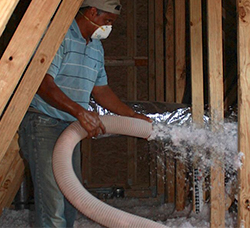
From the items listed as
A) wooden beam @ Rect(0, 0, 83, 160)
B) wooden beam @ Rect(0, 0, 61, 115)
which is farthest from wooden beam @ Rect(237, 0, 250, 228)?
wooden beam @ Rect(0, 0, 61, 115)

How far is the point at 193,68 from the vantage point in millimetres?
2801

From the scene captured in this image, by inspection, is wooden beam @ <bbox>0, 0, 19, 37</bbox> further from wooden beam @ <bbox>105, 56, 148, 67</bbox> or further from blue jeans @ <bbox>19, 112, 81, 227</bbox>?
wooden beam @ <bbox>105, 56, 148, 67</bbox>

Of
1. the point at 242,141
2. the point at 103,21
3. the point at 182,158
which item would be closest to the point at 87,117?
the point at 103,21

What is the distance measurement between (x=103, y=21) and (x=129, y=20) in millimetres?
2663

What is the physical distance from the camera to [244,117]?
7.46 feet

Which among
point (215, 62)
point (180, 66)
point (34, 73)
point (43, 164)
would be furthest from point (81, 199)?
point (180, 66)

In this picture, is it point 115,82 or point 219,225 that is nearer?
point 219,225

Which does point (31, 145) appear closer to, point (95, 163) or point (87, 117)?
point (87, 117)

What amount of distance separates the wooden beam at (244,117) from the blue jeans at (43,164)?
90 centimetres

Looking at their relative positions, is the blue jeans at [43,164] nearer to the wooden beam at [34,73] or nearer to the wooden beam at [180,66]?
the wooden beam at [34,73]

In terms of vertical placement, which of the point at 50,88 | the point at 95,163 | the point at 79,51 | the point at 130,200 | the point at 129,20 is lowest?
the point at 130,200

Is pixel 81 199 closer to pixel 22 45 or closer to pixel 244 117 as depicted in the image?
pixel 22 45

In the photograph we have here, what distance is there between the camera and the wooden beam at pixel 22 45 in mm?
1481

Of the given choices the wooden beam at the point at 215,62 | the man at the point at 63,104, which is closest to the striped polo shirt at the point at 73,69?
the man at the point at 63,104
